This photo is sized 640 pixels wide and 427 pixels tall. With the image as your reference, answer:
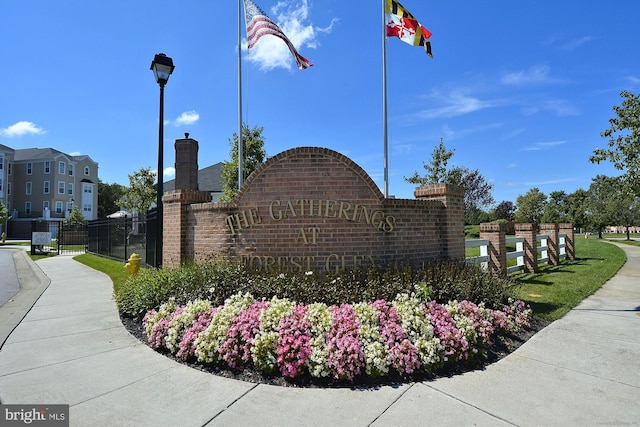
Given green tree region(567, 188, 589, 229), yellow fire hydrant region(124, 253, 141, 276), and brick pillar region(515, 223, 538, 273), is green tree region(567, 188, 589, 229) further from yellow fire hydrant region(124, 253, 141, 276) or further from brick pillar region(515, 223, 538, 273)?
yellow fire hydrant region(124, 253, 141, 276)

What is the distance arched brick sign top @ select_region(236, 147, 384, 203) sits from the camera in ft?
20.6

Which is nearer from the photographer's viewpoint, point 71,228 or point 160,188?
point 160,188

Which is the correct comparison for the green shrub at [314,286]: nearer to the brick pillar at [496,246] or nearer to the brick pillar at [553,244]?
the brick pillar at [496,246]

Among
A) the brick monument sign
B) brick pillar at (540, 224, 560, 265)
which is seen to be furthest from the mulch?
brick pillar at (540, 224, 560, 265)

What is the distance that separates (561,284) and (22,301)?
43.6 feet

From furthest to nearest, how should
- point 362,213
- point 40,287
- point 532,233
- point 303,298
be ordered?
point 532,233, point 40,287, point 362,213, point 303,298

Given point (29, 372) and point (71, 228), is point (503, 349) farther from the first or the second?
point (71, 228)

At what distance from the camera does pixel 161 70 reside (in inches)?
324

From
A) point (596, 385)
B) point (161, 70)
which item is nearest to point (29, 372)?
point (596, 385)

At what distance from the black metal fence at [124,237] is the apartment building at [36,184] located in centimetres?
4153

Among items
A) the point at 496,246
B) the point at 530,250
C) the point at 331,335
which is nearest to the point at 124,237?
the point at 331,335

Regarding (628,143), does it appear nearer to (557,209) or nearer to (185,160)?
(185,160)

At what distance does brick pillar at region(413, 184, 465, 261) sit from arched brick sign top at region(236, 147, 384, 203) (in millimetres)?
1847

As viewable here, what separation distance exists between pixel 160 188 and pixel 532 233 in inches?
440
